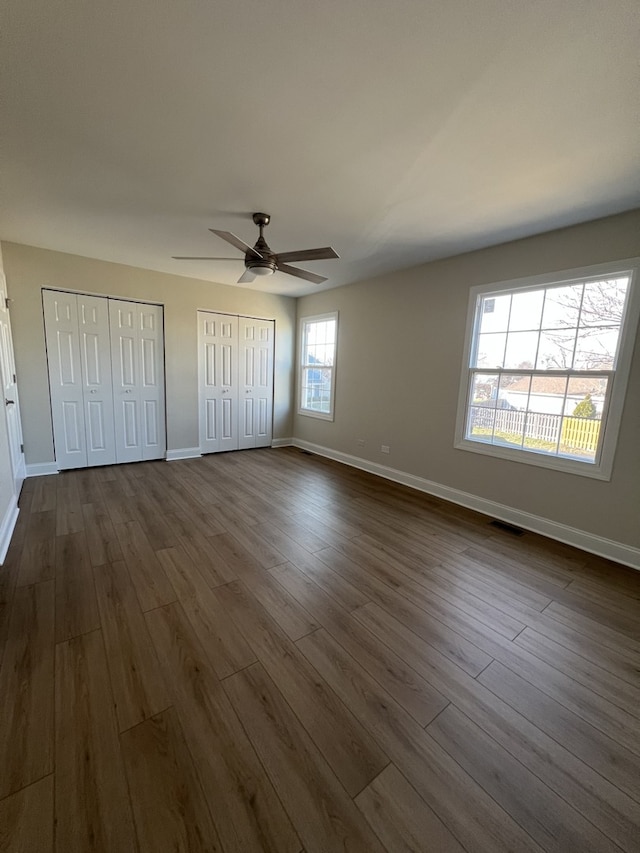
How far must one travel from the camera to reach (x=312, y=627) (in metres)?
1.82

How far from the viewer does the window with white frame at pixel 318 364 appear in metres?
5.26

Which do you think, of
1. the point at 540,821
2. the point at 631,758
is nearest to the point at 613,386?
the point at 631,758

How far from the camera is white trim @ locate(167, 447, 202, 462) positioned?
16.0ft

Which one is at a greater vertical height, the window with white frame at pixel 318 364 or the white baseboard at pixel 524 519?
the window with white frame at pixel 318 364

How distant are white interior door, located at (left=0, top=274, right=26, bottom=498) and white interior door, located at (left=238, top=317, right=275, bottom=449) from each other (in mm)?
2740

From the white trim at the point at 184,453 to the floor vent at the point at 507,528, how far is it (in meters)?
4.09

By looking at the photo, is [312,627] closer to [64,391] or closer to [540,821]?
[540,821]

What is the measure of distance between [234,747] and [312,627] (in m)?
0.66

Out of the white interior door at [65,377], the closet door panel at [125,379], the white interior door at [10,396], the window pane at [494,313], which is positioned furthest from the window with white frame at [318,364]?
the white interior door at [10,396]

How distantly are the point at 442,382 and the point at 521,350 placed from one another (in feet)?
2.75

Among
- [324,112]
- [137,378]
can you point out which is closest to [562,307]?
[324,112]

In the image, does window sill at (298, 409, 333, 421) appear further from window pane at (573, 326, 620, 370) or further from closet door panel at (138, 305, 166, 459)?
window pane at (573, 326, 620, 370)

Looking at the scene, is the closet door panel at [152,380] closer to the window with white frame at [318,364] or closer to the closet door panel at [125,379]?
the closet door panel at [125,379]

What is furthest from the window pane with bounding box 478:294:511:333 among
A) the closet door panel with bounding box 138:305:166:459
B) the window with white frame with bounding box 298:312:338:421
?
the closet door panel with bounding box 138:305:166:459
